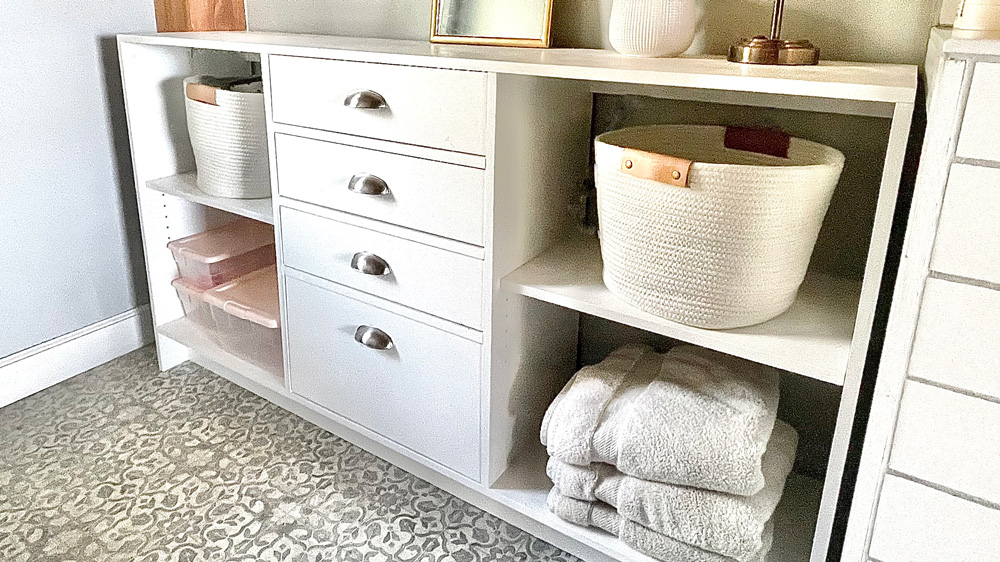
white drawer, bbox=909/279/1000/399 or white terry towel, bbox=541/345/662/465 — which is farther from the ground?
white drawer, bbox=909/279/1000/399

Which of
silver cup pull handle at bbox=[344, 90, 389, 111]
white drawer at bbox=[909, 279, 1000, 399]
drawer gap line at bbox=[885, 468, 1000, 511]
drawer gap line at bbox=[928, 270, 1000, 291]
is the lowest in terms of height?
drawer gap line at bbox=[885, 468, 1000, 511]

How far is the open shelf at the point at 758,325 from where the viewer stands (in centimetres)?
97

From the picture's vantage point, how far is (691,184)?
37.3 inches

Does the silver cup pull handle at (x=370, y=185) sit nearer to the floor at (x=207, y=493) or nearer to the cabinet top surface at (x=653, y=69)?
the cabinet top surface at (x=653, y=69)

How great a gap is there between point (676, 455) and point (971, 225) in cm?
52

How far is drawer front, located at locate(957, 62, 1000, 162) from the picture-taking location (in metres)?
0.69

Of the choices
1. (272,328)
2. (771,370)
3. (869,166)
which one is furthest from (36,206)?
(869,166)

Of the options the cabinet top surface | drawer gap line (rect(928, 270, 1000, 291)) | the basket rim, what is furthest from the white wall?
drawer gap line (rect(928, 270, 1000, 291))

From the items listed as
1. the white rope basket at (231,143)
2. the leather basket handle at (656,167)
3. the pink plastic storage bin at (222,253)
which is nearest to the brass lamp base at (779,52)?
the leather basket handle at (656,167)

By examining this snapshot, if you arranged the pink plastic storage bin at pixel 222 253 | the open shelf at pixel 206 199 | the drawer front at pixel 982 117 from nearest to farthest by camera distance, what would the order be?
1. the drawer front at pixel 982 117
2. the open shelf at pixel 206 199
3. the pink plastic storage bin at pixel 222 253

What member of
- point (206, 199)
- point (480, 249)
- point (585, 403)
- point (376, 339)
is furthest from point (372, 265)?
point (206, 199)

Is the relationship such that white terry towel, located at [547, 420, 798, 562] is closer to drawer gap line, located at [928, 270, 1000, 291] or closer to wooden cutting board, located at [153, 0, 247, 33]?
drawer gap line, located at [928, 270, 1000, 291]

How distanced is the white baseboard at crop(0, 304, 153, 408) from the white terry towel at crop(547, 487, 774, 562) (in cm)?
135

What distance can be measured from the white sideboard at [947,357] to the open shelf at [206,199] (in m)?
1.19
